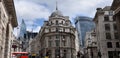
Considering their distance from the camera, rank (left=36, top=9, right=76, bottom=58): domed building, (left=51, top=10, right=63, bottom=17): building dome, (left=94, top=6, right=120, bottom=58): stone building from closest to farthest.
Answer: (left=94, top=6, right=120, bottom=58): stone building → (left=36, top=9, right=76, bottom=58): domed building → (left=51, top=10, right=63, bottom=17): building dome

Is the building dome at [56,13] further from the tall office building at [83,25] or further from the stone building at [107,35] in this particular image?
the tall office building at [83,25]

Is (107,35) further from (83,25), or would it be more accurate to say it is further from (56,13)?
(83,25)

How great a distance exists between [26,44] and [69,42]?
62.2 metres

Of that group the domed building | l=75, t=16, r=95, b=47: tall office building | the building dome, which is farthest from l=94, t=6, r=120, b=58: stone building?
l=75, t=16, r=95, b=47: tall office building

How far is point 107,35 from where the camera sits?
226ft

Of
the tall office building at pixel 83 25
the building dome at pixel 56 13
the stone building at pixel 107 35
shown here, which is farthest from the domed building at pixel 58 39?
the tall office building at pixel 83 25

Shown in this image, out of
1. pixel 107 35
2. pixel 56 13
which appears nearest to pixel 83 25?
pixel 56 13

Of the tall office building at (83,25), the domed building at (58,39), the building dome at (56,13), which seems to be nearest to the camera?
the domed building at (58,39)

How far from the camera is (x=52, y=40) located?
87.2 metres

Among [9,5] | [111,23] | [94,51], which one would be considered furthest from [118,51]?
[9,5]

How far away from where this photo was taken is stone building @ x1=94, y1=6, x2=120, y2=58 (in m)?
66.5

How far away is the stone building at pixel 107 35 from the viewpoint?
66.5 meters

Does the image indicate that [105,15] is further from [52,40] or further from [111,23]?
[52,40]

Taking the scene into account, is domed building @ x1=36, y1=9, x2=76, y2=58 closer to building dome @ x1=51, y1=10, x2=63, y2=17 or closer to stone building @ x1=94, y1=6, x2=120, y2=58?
building dome @ x1=51, y1=10, x2=63, y2=17
